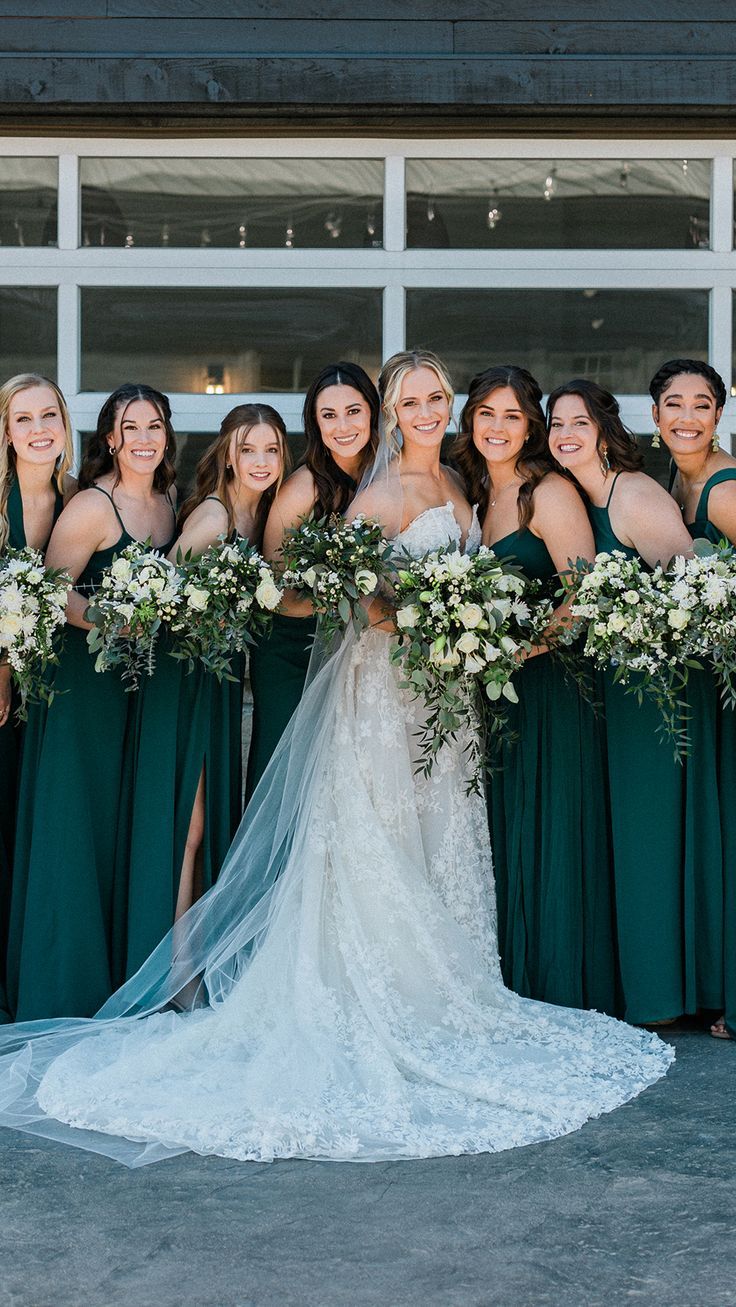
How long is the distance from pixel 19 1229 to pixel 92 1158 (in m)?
0.42

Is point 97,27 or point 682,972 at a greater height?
point 97,27

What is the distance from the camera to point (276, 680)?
16.4 feet

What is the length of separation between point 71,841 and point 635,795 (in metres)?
Result: 1.91

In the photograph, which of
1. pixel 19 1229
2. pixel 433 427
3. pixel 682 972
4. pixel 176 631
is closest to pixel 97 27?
pixel 433 427

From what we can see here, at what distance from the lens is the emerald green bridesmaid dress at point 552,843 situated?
473 centimetres

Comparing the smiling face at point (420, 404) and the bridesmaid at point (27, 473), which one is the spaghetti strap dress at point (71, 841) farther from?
the smiling face at point (420, 404)

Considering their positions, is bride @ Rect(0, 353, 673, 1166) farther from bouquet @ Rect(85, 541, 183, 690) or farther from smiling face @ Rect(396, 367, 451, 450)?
bouquet @ Rect(85, 541, 183, 690)

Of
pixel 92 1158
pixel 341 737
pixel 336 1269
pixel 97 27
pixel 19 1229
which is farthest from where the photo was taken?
pixel 97 27

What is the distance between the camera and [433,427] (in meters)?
4.74

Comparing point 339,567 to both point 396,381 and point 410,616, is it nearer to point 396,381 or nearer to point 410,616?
point 410,616

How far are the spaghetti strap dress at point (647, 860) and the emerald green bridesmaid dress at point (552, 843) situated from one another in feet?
0.33

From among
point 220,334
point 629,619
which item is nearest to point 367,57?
point 220,334

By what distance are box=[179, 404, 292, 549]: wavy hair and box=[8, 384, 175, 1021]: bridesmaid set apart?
15 centimetres

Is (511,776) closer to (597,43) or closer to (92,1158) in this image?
(92,1158)
